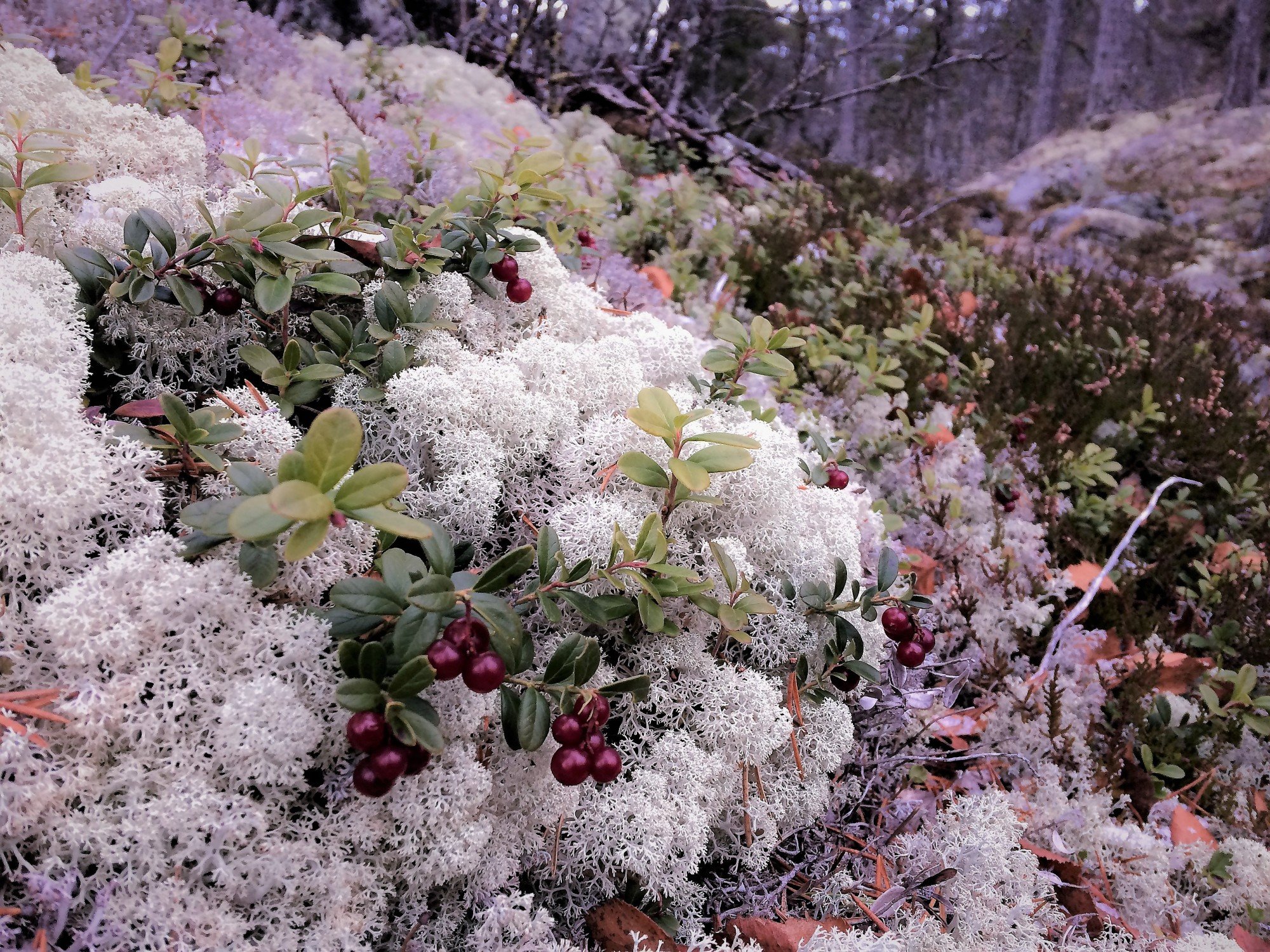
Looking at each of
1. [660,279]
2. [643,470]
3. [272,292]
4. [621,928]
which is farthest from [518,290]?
[660,279]

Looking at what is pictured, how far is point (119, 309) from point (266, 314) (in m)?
0.28

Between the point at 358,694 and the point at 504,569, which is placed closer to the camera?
the point at 358,694

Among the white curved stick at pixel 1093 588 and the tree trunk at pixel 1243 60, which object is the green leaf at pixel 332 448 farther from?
the tree trunk at pixel 1243 60

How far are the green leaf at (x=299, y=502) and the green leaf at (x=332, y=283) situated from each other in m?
0.65

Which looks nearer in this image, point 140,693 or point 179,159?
point 140,693

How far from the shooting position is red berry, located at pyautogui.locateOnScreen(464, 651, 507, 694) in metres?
1.14

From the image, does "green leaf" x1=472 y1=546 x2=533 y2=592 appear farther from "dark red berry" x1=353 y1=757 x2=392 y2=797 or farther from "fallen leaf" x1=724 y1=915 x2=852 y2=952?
"fallen leaf" x1=724 y1=915 x2=852 y2=952

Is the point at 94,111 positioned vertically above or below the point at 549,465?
above

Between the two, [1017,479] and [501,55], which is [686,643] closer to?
[1017,479]

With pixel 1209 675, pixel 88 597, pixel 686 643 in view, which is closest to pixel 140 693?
pixel 88 597

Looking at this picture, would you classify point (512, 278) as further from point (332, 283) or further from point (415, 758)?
point (415, 758)

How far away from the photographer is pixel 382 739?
1142 mm

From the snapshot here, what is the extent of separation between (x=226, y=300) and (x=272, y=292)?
5.5 inches

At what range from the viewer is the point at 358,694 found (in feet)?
3.70
